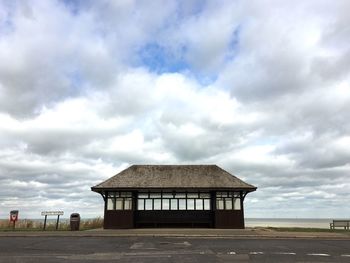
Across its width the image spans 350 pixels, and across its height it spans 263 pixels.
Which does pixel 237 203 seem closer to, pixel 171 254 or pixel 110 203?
pixel 110 203

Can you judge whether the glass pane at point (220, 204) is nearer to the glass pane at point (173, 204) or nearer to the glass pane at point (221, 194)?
the glass pane at point (221, 194)

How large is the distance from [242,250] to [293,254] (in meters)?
2.03

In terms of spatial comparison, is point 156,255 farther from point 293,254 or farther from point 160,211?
point 160,211

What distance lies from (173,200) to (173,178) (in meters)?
1.60

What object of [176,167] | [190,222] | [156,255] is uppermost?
[176,167]

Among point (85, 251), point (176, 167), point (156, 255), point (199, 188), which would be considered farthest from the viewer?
point (176, 167)

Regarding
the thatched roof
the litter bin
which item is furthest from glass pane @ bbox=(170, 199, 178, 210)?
the litter bin

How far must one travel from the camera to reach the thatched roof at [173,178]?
102ft

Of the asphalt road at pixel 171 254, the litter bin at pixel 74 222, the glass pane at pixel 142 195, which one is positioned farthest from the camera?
the glass pane at pixel 142 195

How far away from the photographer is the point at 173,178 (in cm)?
3241

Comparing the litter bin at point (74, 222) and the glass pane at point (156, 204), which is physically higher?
the glass pane at point (156, 204)

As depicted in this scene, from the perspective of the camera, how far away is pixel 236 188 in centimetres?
3091

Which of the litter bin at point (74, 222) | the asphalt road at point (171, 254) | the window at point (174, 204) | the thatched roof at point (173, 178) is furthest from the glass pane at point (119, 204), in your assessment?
the asphalt road at point (171, 254)

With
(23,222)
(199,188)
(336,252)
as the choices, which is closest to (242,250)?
(336,252)
